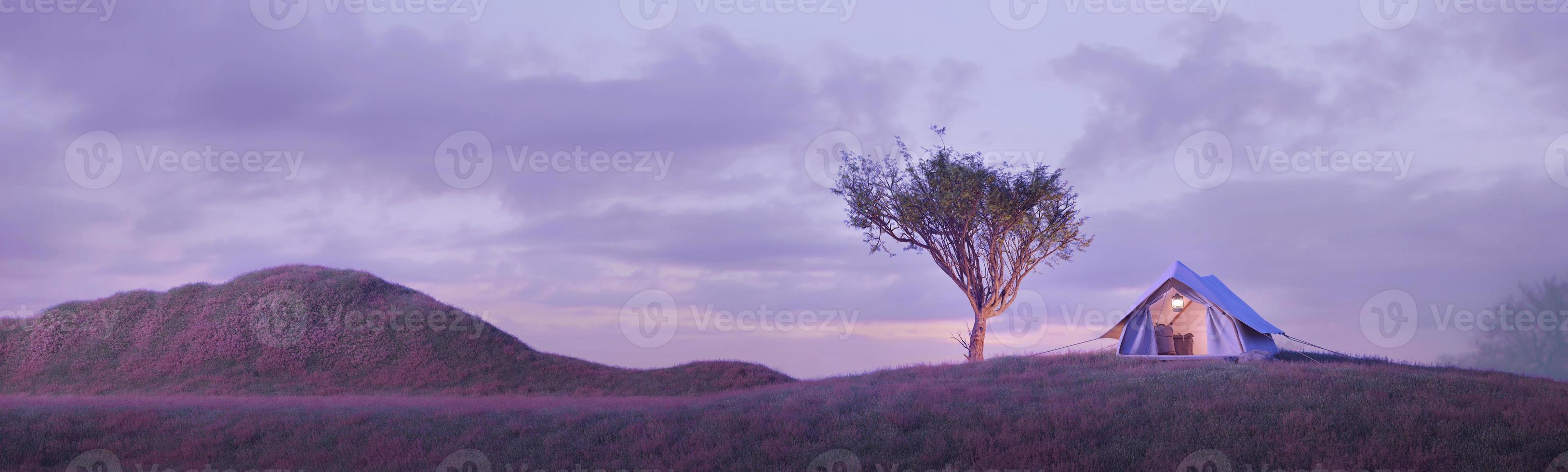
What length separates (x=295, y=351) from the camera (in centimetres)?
3716

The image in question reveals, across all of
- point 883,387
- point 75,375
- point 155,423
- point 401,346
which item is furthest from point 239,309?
point 883,387

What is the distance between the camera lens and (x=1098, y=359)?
2695 cm

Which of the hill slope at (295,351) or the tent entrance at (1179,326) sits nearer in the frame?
the tent entrance at (1179,326)

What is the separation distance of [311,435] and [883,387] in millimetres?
12836

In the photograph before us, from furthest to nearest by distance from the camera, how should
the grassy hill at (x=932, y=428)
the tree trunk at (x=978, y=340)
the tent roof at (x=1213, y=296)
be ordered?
the tree trunk at (x=978, y=340)
the tent roof at (x=1213, y=296)
the grassy hill at (x=932, y=428)

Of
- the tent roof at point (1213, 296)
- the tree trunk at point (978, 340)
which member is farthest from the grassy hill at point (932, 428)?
the tree trunk at point (978, 340)

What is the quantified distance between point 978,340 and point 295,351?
30131 mm

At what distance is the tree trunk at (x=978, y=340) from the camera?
3303cm

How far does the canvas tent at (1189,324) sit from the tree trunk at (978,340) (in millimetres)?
4604

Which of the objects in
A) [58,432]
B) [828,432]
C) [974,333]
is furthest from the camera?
[974,333]

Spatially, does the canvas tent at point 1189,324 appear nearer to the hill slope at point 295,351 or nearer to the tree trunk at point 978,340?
the tree trunk at point 978,340

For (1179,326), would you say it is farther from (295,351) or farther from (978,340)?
(295,351)

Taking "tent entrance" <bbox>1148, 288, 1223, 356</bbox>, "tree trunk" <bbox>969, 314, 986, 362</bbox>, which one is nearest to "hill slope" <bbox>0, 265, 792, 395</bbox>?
"tree trunk" <bbox>969, 314, 986, 362</bbox>

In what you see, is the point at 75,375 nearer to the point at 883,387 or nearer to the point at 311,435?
the point at 311,435
